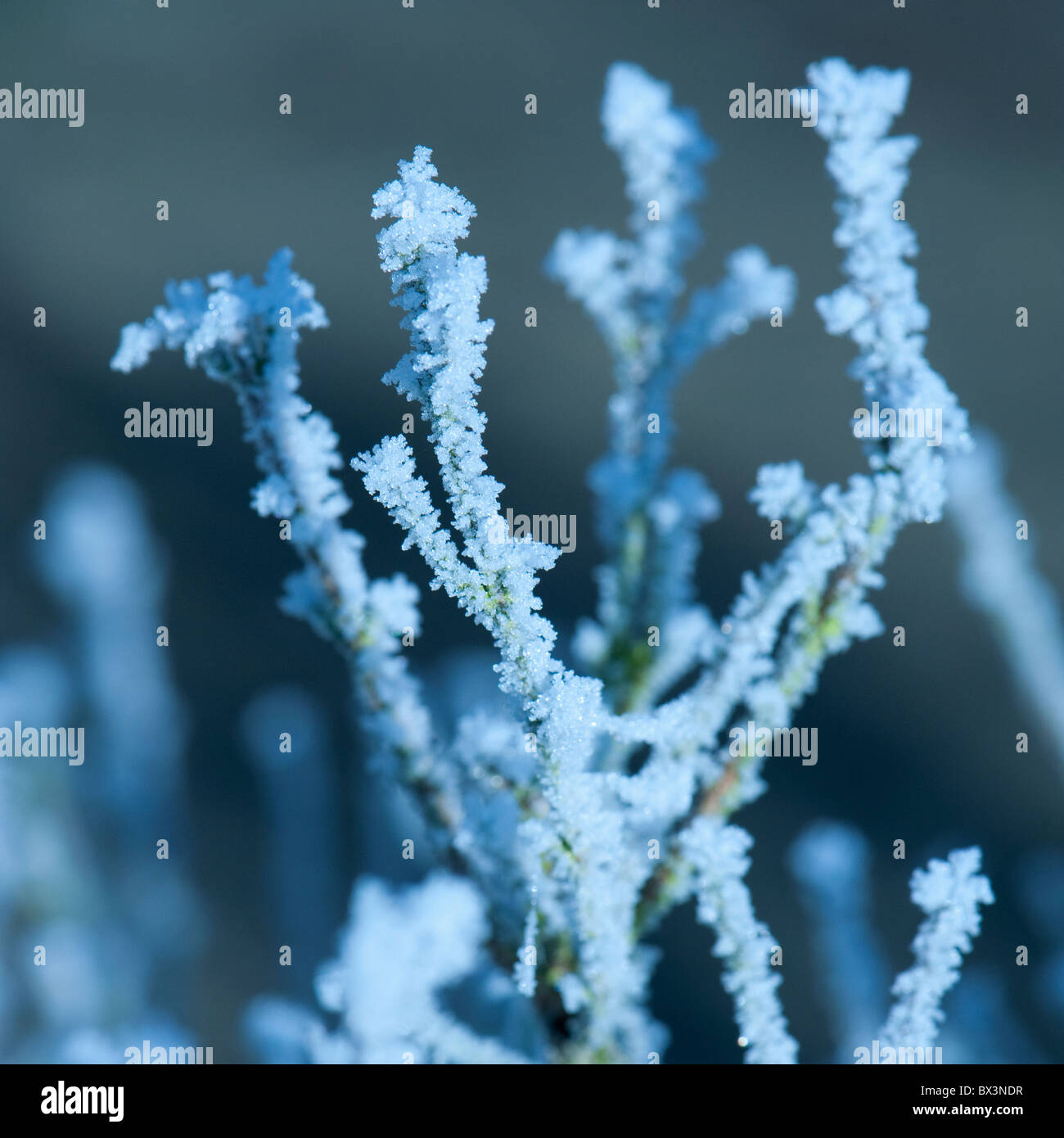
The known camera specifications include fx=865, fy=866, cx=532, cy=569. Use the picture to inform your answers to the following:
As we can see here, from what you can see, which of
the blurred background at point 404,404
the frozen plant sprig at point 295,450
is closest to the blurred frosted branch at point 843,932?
the blurred background at point 404,404

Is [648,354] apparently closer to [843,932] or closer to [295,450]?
[295,450]

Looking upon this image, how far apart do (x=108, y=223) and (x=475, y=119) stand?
195 millimetres

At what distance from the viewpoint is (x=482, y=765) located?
276 millimetres

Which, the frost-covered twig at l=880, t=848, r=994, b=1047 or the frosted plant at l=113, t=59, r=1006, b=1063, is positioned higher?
the frosted plant at l=113, t=59, r=1006, b=1063

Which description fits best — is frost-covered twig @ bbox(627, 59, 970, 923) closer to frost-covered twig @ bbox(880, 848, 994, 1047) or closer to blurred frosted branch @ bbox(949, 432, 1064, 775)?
frost-covered twig @ bbox(880, 848, 994, 1047)

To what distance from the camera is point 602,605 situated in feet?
1.07

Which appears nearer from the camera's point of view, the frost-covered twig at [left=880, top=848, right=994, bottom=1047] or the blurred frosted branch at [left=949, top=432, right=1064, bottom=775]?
the frost-covered twig at [left=880, top=848, right=994, bottom=1047]

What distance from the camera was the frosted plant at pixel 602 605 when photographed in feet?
0.74

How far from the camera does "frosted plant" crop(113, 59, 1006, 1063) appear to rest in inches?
8.9

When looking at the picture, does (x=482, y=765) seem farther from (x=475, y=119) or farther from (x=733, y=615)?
(x=475, y=119)

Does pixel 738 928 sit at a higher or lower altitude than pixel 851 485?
lower

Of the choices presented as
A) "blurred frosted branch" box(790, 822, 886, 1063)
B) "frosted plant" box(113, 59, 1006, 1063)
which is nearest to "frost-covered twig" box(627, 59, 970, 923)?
"frosted plant" box(113, 59, 1006, 1063)

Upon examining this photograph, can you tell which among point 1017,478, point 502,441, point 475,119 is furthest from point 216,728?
point 1017,478

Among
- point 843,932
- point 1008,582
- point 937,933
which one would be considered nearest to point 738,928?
point 937,933
